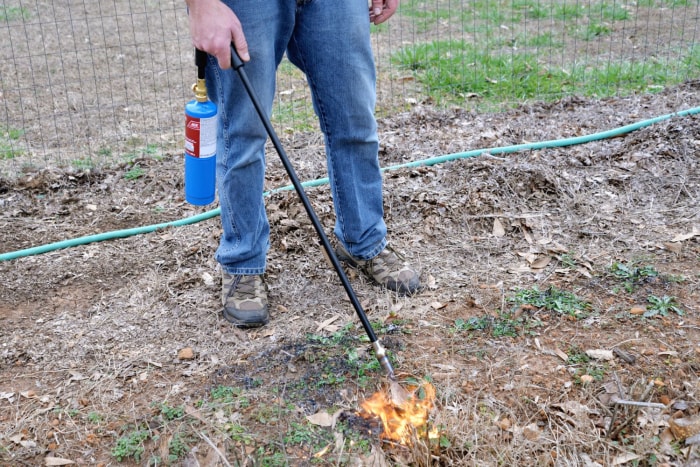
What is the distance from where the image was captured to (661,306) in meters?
2.96

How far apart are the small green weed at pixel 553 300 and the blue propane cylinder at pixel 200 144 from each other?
4.40ft

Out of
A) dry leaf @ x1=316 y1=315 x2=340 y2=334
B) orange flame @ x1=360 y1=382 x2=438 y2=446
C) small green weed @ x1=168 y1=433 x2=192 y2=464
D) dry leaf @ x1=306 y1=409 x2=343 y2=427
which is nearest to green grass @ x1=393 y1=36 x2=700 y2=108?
dry leaf @ x1=316 y1=315 x2=340 y2=334

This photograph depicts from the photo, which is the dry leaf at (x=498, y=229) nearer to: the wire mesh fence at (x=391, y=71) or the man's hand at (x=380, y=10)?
the man's hand at (x=380, y=10)

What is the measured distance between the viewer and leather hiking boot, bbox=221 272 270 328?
9.89 ft

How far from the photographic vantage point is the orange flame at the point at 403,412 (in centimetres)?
235

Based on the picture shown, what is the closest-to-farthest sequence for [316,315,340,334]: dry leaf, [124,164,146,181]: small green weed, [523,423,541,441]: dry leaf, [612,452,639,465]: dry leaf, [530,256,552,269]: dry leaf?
[612,452,639,465]: dry leaf, [523,423,541,441]: dry leaf, [316,315,340,334]: dry leaf, [530,256,552,269]: dry leaf, [124,164,146,181]: small green weed

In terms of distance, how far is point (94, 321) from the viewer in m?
3.11

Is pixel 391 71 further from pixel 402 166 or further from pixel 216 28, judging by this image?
pixel 216 28

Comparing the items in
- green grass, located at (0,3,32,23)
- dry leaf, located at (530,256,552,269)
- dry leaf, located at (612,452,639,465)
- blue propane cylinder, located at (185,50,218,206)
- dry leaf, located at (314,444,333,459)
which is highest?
green grass, located at (0,3,32,23)

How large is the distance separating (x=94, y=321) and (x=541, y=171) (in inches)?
94.2

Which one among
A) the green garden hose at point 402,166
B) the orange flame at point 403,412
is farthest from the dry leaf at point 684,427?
the green garden hose at point 402,166

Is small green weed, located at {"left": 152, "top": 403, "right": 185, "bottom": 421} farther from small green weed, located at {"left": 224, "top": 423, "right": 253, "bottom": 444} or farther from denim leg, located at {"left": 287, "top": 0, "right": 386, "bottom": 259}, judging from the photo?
denim leg, located at {"left": 287, "top": 0, "right": 386, "bottom": 259}

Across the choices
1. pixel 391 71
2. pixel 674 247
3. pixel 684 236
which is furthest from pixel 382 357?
pixel 391 71

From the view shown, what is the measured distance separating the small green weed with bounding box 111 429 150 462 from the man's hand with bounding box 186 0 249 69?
50.0 inches
